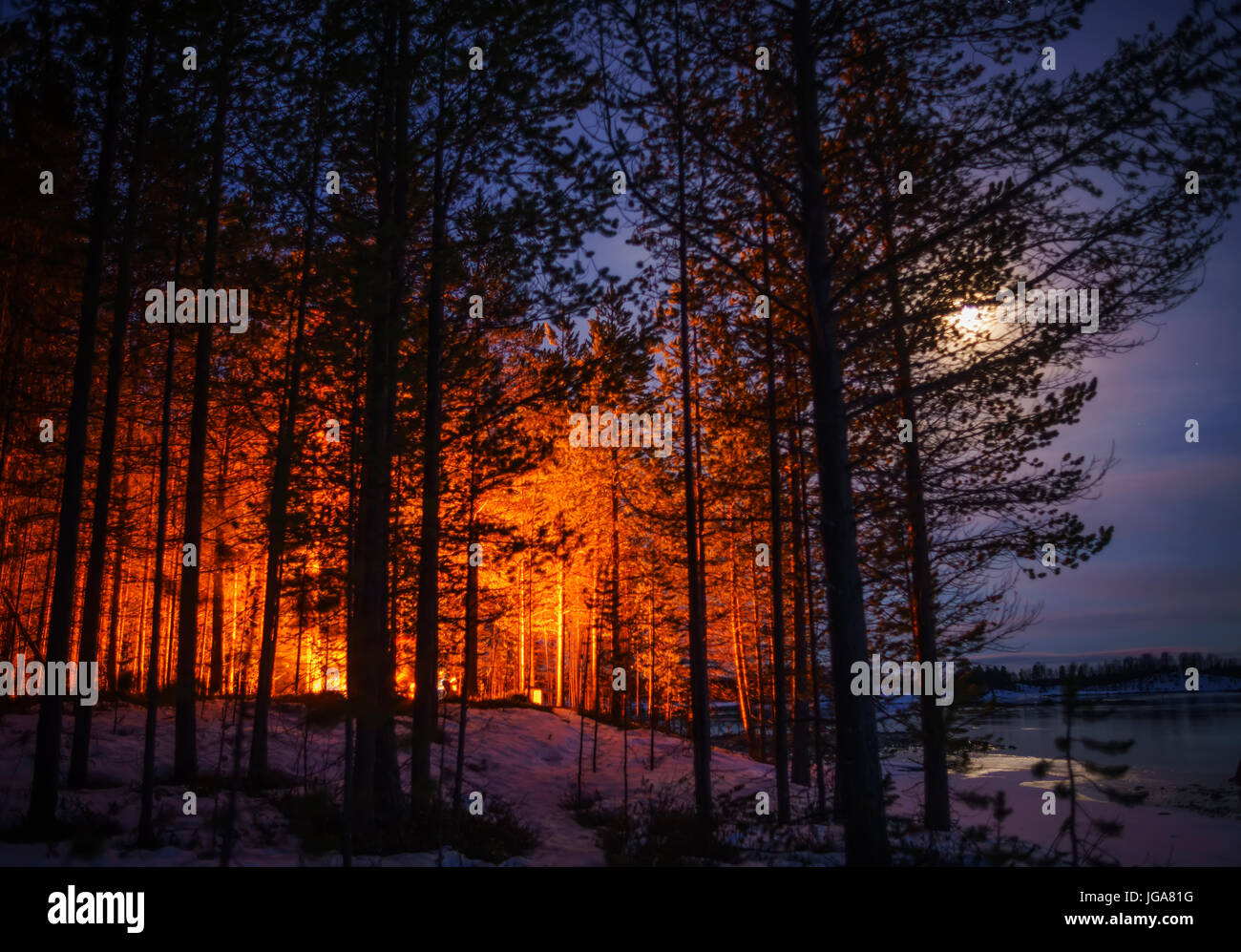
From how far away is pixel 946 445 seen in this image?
34.7 ft

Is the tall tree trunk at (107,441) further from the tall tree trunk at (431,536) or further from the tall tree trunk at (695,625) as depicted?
the tall tree trunk at (695,625)

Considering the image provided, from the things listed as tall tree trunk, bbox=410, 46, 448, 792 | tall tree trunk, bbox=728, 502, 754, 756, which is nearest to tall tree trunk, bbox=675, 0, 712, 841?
tall tree trunk, bbox=410, 46, 448, 792

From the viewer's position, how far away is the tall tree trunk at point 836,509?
17.3 ft

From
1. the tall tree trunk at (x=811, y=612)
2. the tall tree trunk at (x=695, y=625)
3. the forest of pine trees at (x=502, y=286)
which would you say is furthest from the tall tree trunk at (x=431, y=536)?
the tall tree trunk at (x=811, y=612)

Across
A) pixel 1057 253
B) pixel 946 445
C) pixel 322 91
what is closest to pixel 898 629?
pixel 946 445

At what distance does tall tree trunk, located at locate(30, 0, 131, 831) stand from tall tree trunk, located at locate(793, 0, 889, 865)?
740cm

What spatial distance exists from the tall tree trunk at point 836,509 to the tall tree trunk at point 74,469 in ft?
24.3

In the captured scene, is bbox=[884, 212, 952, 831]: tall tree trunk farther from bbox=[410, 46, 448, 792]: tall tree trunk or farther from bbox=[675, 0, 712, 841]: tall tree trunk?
bbox=[410, 46, 448, 792]: tall tree trunk

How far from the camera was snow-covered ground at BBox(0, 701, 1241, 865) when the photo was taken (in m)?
7.59

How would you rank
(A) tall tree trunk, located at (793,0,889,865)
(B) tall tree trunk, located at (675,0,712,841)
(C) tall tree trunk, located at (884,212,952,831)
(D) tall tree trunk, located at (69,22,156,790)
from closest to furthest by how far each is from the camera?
(A) tall tree trunk, located at (793,0,889,865)
(D) tall tree trunk, located at (69,22,156,790)
(C) tall tree trunk, located at (884,212,952,831)
(B) tall tree trunk, located at (675,0,712,841)

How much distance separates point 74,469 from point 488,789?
918 centimetres

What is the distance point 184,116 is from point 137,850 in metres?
8.53
